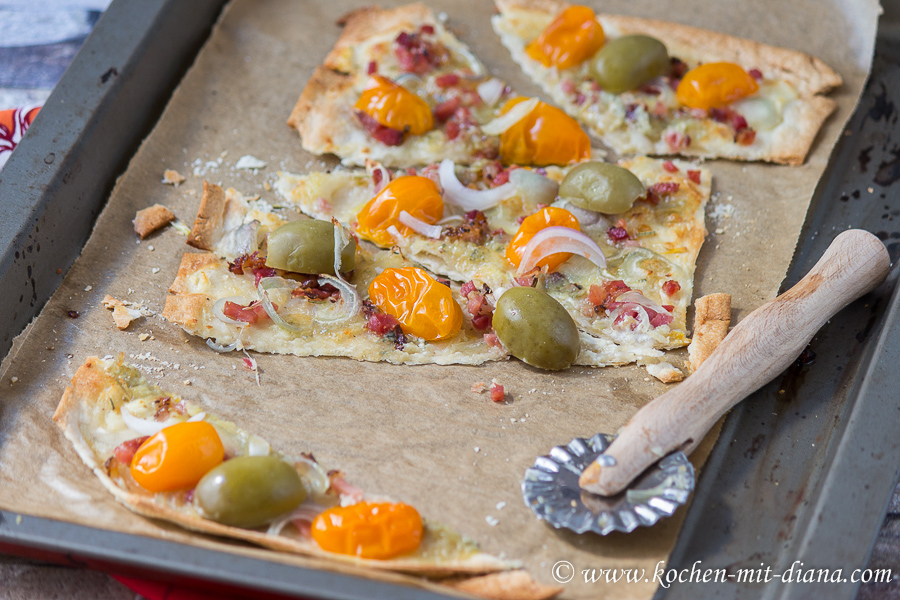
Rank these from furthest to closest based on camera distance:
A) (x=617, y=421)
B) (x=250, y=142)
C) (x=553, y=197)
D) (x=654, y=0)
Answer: (x=654, y=0), (x=250, y=142), (x=553, y=197), (x=617, y=421)

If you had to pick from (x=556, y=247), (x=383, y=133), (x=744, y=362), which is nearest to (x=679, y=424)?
(x=744, y=362)

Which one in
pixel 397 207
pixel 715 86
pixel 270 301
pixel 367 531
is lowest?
pixel 367 531

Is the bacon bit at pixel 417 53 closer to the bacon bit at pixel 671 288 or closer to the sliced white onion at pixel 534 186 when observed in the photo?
the sliced white onion at pixel 534 186

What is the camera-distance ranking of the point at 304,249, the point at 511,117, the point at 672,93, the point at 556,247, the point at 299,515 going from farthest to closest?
the point at 672,93
the point at 511,117
the point at 556,247
the point at 304,249
the point at 299,515

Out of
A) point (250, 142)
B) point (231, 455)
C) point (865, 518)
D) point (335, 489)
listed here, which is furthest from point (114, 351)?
point (865, 518)

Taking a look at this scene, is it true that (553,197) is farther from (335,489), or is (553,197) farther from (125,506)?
(125,506)

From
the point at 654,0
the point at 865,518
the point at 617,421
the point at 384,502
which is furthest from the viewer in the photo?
the point at 654,0

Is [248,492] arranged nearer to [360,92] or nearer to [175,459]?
[175,459]

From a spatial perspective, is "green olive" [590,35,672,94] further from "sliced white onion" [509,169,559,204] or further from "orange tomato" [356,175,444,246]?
"orange tomato" [356,175,444,246]
